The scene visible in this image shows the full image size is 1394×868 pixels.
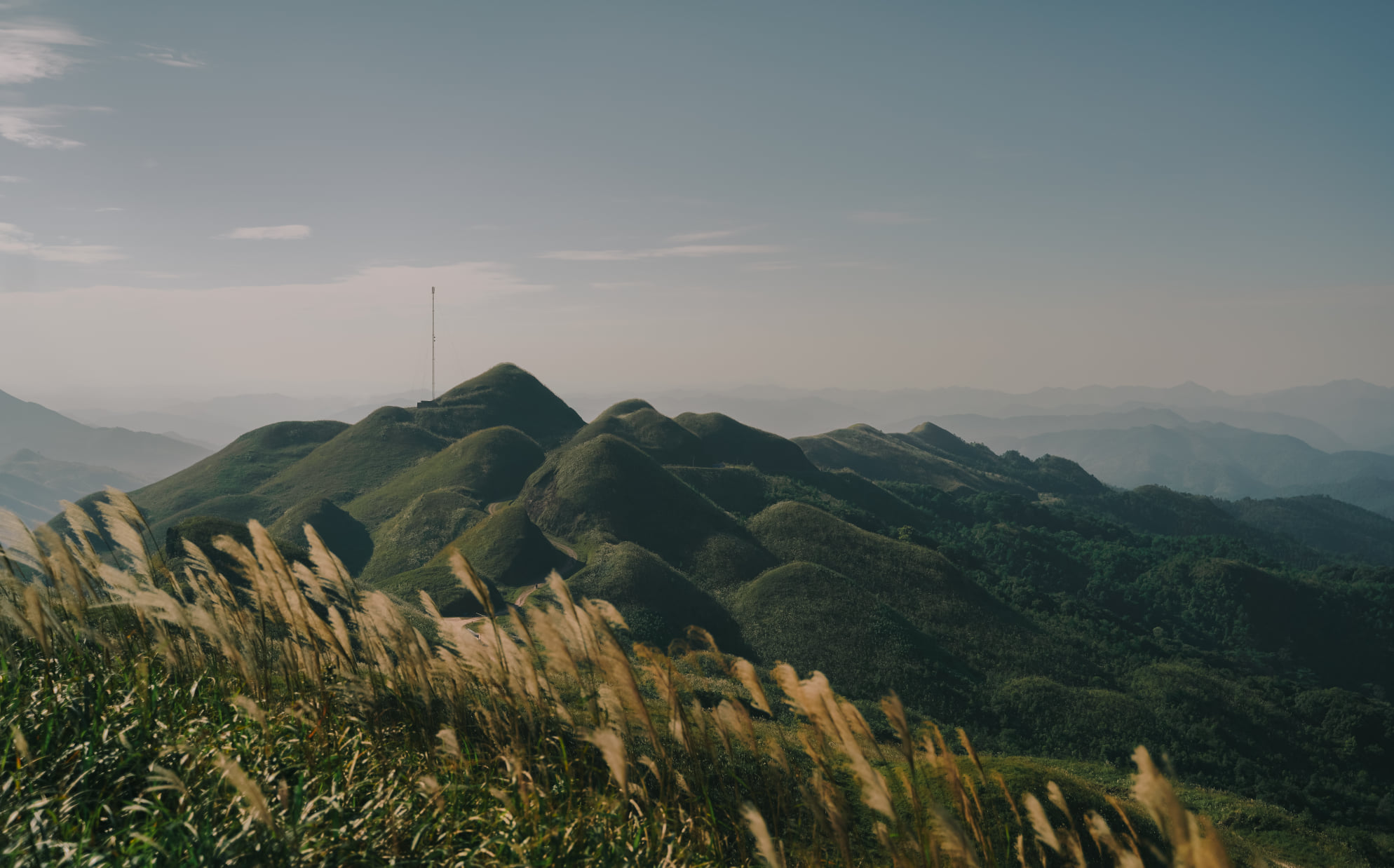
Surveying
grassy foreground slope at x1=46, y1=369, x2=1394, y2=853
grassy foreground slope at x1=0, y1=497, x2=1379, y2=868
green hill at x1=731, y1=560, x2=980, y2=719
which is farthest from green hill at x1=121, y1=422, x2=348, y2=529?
grassy foreground slope at x1=0, y1=497, x2=1379, y2=868

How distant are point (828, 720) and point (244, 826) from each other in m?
3.15

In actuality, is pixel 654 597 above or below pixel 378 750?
below

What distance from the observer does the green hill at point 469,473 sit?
Result: 62.7 metres

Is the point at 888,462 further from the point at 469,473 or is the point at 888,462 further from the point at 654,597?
the point at 654,597

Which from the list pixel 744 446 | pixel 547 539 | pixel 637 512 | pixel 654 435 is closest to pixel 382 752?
pixel 547 539

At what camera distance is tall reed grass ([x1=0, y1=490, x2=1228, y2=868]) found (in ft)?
12.0

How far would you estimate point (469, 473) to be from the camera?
215 feet

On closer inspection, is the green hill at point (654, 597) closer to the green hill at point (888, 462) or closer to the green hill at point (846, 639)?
the green hill at point (846, 639)

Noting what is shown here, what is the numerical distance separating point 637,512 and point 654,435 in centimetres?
2534

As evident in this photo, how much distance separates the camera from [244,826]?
354 centimetres

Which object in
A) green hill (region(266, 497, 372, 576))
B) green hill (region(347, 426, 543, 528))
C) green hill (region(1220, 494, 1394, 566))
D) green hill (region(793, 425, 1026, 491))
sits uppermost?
green hill (region(347, 426, 543, 528))

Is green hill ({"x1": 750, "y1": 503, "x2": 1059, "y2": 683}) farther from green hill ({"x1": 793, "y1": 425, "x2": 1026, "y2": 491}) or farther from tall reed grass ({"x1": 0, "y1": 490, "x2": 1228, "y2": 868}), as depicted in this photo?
green hill ({"x1": 793, "y1": 425, "x2": 1026, "y2": 491})

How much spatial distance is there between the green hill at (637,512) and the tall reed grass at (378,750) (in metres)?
44.0

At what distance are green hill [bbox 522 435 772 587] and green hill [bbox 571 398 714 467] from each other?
47.6ft
